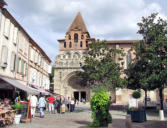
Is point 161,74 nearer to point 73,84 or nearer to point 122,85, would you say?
point 122,85

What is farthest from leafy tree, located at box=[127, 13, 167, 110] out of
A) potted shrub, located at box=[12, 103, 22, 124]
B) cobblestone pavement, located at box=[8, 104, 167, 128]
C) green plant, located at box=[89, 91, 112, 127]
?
potted shrub, located at box=[12, 103, 22, 124]

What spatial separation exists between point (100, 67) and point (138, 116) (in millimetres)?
7521

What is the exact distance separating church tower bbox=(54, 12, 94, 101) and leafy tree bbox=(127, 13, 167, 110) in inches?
797

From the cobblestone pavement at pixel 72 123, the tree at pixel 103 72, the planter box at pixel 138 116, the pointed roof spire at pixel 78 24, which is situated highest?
the pointed roof spire at pixel 78 24

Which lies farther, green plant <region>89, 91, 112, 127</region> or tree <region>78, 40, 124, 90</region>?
tree <region>78, 40, 124, 90</region>

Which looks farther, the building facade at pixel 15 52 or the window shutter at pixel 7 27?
the window shutter at pixel 7 27

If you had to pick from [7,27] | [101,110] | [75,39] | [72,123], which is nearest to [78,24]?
[75,39]

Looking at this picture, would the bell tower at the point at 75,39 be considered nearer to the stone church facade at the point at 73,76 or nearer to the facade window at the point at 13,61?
the stone church facade at the point at 73,76

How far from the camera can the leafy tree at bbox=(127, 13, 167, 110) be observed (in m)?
13.6

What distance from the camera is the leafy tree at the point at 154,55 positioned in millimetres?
13594

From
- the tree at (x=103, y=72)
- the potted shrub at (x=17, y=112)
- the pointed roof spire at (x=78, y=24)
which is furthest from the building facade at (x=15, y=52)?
the pointed roof spire at (x=78, y=24)

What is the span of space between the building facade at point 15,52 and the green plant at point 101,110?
28.0 ft

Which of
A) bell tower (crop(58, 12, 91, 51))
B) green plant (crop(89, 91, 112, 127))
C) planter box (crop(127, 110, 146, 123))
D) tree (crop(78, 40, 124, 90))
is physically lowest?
planter box (crop(127, 110, 146, 123))

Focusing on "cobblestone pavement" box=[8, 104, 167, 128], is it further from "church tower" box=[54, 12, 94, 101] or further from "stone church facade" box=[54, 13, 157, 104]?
"church tower" box=[54, 12, 94, 101]
